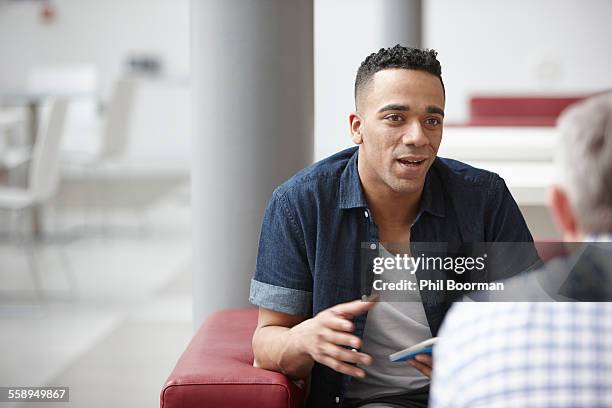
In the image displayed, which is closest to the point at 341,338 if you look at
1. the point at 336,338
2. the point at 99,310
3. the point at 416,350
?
the point at 336,338

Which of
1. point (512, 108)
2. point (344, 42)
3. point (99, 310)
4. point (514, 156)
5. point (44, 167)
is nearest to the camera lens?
point (514, 156)

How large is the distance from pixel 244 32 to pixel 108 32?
29.6 feet

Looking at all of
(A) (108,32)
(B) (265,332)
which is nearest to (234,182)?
(B) (265,332)

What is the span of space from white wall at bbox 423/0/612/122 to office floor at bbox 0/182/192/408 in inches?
175

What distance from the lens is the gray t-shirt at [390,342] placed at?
184 cm

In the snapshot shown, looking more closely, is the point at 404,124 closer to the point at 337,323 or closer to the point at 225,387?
the point at 337,323

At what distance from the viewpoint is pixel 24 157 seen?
17.9ft

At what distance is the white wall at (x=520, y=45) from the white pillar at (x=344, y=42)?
1.21 metres

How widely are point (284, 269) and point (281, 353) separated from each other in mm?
180

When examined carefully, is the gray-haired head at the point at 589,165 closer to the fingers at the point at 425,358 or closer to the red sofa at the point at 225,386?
the fingers at the point at 425,358

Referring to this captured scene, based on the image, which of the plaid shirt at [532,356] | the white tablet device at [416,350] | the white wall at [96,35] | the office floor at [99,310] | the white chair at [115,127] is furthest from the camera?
the white wall at [96,35]

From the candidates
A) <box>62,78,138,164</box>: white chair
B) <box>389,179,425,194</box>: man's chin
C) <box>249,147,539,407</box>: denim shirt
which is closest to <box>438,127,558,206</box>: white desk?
<box>249,147,539,407</box>: denim shirt

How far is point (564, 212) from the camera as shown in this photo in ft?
3.70

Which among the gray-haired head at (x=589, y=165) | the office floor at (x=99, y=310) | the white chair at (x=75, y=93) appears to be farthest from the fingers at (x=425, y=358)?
the white chair at (x=75, y=93)
